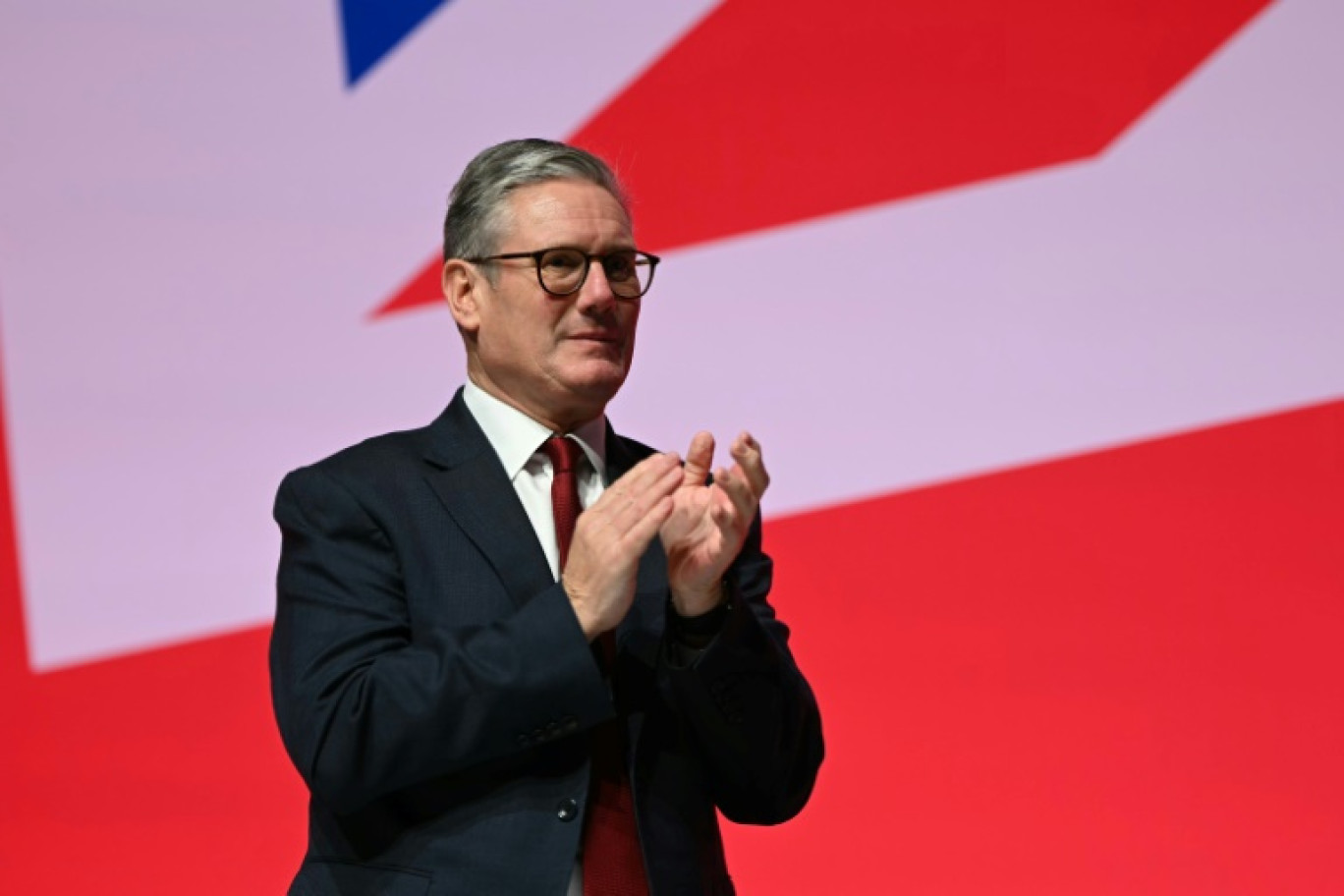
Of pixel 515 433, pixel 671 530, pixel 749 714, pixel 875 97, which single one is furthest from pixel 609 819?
pixel 875 97

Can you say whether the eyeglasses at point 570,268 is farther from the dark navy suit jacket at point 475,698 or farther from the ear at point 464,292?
the dark navy suit jacket at point 475,698

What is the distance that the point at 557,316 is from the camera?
182 centimetres

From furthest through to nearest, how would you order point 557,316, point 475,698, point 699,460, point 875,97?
point 875,97, point 557,316, point 699,460, point 475,698

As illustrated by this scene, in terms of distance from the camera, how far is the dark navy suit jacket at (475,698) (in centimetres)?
161

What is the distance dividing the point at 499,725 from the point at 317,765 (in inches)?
7.0

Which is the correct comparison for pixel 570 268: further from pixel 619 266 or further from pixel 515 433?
pixel 515 433

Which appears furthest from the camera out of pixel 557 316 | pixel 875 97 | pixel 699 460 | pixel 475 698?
pixel 875 97

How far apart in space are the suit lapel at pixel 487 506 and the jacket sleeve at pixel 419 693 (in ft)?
0.20

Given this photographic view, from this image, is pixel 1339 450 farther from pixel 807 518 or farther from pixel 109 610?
pixel 109 610

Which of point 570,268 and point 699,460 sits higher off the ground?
point 570,268

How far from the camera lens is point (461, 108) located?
280 cm

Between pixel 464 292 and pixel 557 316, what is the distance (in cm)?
14

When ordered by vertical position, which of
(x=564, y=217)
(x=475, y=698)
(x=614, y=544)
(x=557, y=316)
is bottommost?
(x=475, y=698)

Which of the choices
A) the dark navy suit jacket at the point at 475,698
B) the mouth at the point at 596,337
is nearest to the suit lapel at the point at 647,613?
the dark navy suit jacket at the point at 475,698
